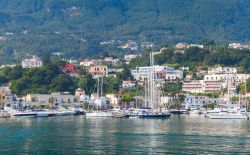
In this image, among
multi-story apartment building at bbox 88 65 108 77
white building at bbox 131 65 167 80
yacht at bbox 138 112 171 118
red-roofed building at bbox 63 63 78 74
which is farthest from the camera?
multi-story apartment building at bbox 88 65 108 77

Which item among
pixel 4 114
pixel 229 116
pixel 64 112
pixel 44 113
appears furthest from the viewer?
pixel 64 112

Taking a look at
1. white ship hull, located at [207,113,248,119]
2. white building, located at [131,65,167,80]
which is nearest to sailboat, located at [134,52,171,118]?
white ship hull, located at [207,113,248,119]

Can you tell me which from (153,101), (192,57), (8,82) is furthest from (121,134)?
(192,57)

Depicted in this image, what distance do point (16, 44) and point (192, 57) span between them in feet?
234

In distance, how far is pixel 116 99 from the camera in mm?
112500

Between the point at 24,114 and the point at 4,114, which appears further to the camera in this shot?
the point at 24,114

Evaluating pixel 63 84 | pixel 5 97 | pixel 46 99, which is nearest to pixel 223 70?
pixel 63 84

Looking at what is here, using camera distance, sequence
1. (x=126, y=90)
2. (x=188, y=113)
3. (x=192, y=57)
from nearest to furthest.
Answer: (x=188, y=113)
(x=126, y=90)
(x=192, y=57)

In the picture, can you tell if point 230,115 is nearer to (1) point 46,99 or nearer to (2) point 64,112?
(2) point 64,112

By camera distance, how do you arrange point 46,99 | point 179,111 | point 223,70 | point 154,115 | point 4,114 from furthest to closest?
point 223,70, point 46,99, point 179,111, point 4,114, point 154,115

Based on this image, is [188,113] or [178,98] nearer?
[188,113]

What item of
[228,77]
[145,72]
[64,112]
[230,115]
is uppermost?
[145,72]

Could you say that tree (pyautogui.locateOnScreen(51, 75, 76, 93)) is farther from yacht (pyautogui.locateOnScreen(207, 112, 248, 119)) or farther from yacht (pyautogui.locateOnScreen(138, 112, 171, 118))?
yacht (pyautogui.locateOnScreen(207, 112, 248, 119))

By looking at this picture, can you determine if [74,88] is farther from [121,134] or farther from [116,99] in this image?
[121,134]
